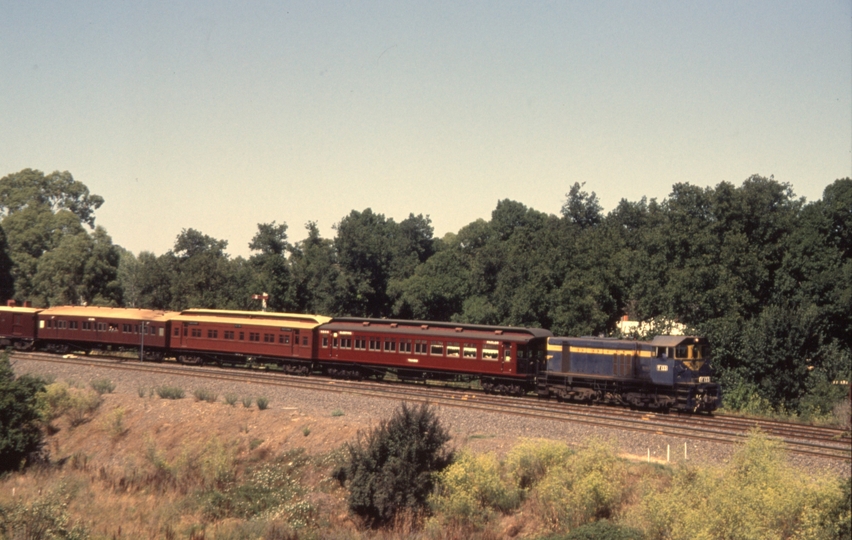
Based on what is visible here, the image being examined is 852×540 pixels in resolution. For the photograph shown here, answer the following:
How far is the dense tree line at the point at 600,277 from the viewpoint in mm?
35156

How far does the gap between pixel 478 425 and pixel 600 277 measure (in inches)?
1086

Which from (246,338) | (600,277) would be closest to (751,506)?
(246,338)

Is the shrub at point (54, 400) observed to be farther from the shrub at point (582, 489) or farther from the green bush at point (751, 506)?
the green bush at point (751, 506)

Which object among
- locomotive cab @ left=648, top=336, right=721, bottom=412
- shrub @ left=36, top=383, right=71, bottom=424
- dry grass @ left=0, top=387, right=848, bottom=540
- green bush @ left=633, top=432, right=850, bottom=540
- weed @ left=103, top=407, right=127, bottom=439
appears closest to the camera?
green bush @ left=633, top=432, right=850, bottom=540

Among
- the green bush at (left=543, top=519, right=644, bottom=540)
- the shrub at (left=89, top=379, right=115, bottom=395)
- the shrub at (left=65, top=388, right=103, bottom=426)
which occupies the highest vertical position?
the shrub at (left=89, top=379, right=115, bottom=395)

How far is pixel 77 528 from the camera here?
818 inches

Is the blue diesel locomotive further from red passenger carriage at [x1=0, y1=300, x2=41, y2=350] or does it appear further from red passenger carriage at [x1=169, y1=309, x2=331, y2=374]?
red passenger carriage at [x1=0, y1=300, x2=41, y2=350]

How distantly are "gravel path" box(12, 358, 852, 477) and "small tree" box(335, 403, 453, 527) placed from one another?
1914 mm

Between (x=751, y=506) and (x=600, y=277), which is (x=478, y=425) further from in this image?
(x=600, y=277)

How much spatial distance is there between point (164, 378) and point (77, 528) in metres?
16.2

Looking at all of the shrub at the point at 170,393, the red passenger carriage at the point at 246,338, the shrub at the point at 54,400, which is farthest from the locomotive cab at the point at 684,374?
the shrub at the point at 54,400

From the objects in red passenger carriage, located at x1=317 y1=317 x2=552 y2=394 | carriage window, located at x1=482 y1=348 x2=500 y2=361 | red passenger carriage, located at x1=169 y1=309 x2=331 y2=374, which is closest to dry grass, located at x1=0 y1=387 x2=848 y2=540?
red passenger carriage, located at x1=317 y1=317 x2=552 y2=394

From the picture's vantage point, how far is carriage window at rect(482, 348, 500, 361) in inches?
1372

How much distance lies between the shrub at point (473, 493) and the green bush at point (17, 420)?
16.1 m
